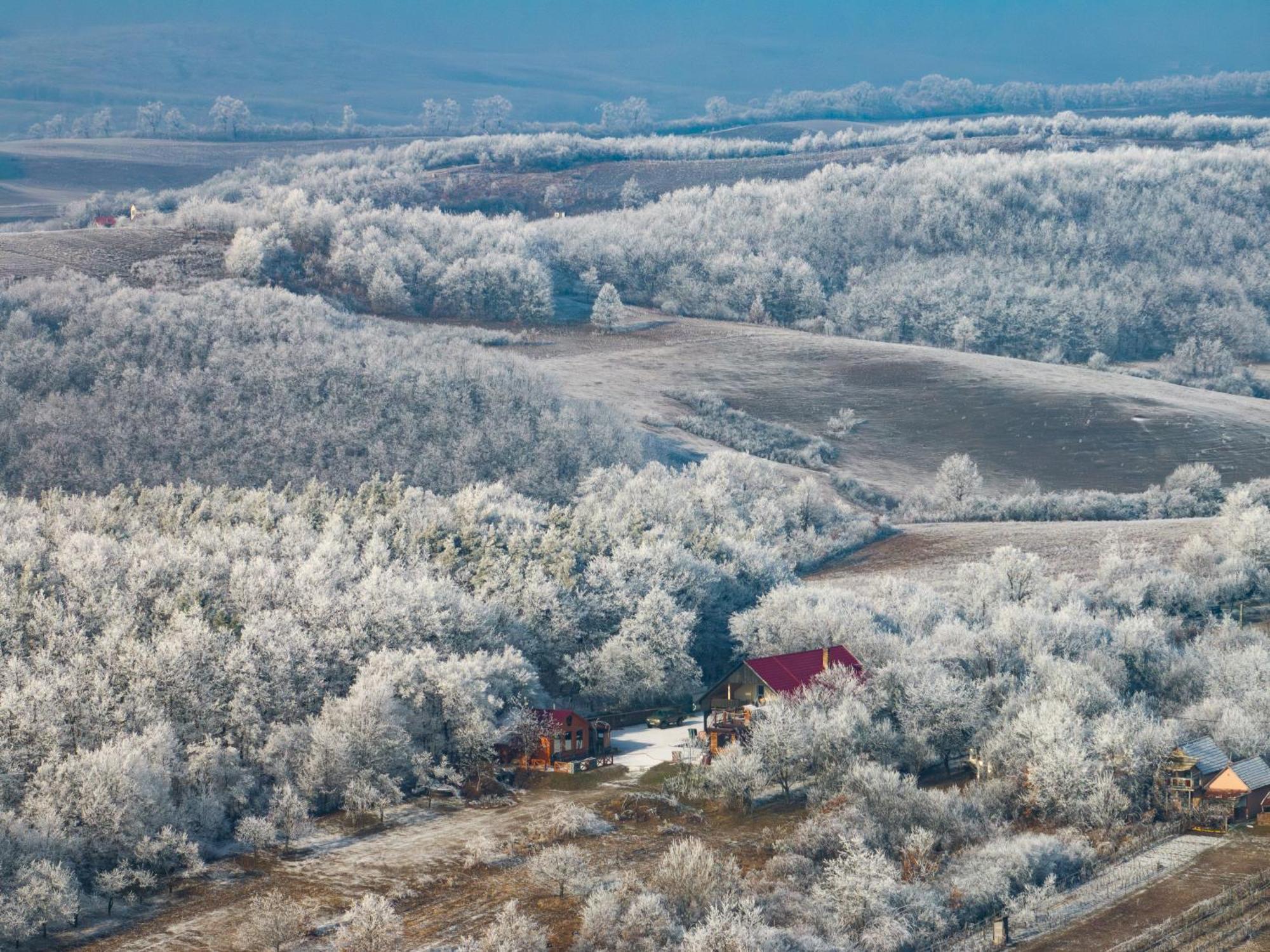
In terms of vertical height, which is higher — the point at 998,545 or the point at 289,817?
the point at 289,817

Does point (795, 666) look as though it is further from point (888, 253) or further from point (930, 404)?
point (888, 253)

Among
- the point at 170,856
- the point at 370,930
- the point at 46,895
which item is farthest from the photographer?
the point at 170,856

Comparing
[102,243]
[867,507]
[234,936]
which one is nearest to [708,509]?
[867,507]

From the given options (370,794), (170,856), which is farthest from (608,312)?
(170,856)

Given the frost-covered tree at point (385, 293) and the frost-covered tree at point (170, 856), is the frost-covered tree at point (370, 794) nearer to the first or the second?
the frost-covered tree at point (170, 856)

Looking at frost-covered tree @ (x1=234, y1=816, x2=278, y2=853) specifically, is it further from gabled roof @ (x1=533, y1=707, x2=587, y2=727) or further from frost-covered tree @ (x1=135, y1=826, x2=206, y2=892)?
gabled roof @ (x1=533, y1=707, x2=587, y2=727)

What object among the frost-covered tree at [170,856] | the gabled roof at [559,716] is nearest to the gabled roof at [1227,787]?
the gabled roof at [559,716]

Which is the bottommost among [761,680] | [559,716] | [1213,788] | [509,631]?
[559,716]

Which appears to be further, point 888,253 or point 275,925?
point 888,253

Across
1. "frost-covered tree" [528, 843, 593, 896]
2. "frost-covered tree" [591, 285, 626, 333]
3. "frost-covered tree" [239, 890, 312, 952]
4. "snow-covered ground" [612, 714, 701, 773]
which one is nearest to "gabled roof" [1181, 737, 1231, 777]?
"snow-covered ground" [612, 714, 701, 773]
